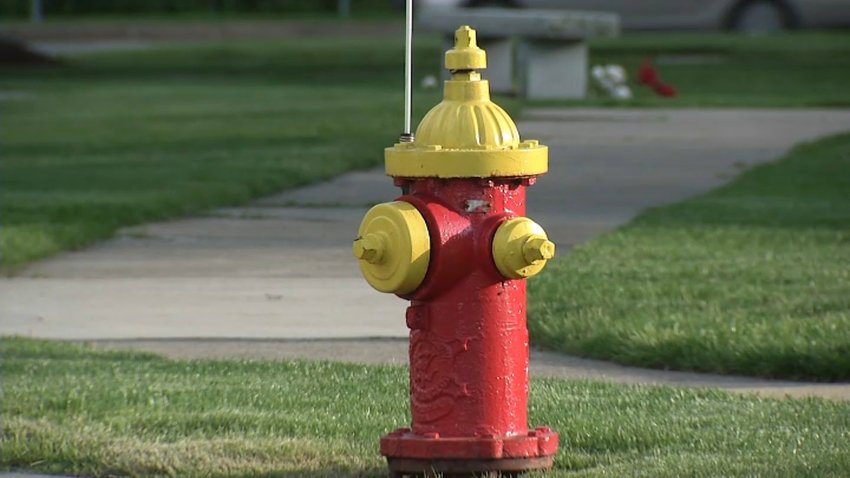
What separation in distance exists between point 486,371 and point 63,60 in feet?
84.2

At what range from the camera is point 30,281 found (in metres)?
8.36

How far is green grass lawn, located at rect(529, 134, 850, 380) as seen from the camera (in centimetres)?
629

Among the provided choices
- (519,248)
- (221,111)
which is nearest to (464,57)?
(519,248)

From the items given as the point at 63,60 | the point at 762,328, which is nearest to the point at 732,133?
the point at 762,328

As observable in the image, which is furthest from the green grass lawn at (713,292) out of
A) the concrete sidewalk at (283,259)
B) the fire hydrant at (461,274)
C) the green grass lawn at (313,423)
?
the fire hydrant at (461,274)

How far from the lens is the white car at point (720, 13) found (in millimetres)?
30078

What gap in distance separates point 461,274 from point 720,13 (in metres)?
27.7

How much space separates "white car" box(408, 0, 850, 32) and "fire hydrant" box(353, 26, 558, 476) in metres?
25.6

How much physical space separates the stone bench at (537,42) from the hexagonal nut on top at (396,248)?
52.5 ft

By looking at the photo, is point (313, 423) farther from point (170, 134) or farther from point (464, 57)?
point (170, 134)

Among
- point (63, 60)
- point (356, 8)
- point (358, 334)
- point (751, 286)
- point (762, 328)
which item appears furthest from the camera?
point (356, 8)

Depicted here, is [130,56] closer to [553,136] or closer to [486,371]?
[553,136]

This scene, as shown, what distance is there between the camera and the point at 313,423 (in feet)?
16.8

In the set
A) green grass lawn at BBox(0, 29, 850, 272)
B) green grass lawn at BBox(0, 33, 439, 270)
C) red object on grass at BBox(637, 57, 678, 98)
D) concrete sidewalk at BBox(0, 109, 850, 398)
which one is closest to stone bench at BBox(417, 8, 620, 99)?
red object on grass at BBox(637, 57, 678, 98)
